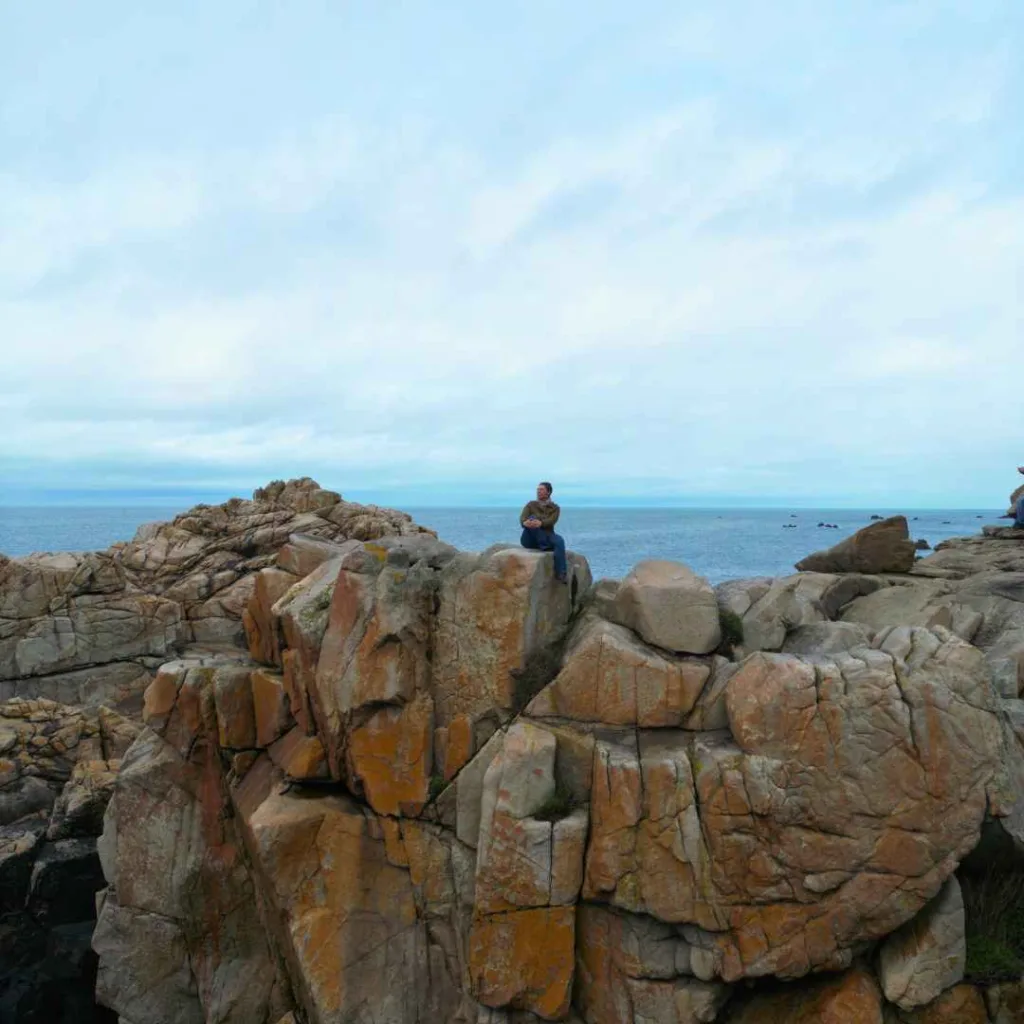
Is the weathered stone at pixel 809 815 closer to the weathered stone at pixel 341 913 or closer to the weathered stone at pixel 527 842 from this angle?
the weathered stone at pixel 527 842

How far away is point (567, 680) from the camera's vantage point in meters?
16.0

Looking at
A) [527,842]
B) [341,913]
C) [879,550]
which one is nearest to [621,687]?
[527,842]

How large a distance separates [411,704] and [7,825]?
18.2 meters

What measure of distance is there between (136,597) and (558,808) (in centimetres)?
3423

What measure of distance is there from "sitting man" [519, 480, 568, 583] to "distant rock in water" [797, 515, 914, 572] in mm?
14172

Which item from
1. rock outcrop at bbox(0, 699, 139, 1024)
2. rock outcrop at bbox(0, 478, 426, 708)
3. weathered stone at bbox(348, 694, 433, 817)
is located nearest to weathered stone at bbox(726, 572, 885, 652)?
weathered stone at bbox(348, 694, 433, 817)

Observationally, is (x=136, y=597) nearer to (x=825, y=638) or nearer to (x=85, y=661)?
(x=85, y=661)

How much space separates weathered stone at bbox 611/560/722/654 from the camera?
16.3 meters

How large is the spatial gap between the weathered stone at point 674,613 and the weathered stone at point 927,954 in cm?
616

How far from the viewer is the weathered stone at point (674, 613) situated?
1634 centimetres

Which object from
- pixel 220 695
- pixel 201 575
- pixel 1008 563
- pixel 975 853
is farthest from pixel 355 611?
pixel 201 575

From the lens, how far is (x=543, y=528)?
18.0 meters

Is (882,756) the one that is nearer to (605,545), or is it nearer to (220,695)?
(220,695)

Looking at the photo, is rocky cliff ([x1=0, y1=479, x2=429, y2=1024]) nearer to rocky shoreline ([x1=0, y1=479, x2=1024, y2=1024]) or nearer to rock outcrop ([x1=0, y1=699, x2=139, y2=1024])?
rock outcrop ([x1=0, y1=699, x2=139, y2=1024])
